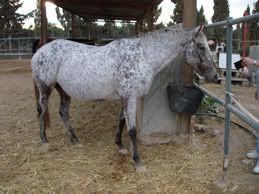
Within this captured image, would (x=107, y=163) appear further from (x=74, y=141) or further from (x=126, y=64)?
(x=126, y=64)

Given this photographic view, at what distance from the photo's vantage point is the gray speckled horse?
3.55 m

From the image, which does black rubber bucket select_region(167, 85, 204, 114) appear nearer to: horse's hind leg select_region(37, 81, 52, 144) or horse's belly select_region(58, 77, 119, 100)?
horse's belly select_region(58, 77, 119, 100)

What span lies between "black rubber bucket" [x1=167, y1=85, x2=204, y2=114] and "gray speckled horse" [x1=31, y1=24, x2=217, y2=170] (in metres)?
0.37

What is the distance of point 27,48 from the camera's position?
2206 cm

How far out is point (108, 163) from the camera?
374cm

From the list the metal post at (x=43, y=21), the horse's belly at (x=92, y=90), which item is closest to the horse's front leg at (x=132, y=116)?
the horse's belly at (x=92, y=90)

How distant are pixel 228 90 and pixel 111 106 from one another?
3.62m

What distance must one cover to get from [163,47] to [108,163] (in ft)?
4.76

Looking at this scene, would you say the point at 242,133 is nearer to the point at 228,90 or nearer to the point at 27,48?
the point at 228,90

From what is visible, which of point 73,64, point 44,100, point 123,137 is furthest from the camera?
point 123,137

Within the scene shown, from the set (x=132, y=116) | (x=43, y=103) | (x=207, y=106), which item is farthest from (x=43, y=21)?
(x=207, y=106)

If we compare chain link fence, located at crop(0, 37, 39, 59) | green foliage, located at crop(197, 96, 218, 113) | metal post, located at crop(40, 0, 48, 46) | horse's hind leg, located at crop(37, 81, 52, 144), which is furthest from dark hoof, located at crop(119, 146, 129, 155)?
chain link fence, located at crop(0, 37, 39, 59)

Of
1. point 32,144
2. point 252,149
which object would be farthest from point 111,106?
point 252,149

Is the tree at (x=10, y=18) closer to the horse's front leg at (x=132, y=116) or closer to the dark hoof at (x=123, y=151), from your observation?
the dark hoof at (x=123, y=151)
